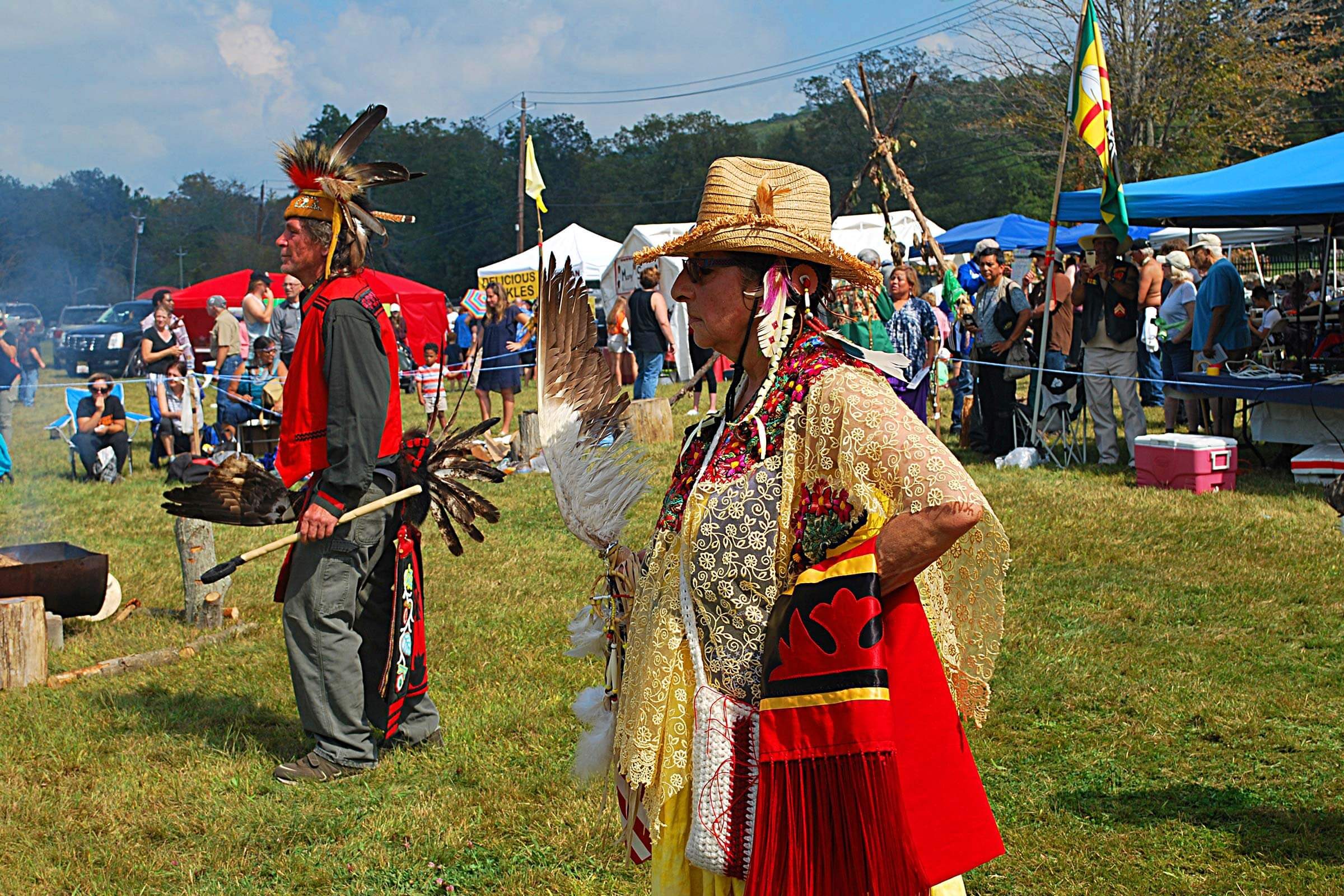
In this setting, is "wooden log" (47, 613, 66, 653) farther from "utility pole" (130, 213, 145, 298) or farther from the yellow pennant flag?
"utility pole" (130, 213, 145, 298)

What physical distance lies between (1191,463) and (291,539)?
7045mm

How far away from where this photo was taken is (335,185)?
4195 millimetres

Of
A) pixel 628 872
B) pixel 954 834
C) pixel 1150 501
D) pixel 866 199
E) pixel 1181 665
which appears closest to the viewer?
pixel 954 834

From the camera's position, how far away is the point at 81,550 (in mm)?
6438

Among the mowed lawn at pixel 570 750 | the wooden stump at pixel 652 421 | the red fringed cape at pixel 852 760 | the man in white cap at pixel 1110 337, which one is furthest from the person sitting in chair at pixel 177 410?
the red fringed cape at pixel 852 760

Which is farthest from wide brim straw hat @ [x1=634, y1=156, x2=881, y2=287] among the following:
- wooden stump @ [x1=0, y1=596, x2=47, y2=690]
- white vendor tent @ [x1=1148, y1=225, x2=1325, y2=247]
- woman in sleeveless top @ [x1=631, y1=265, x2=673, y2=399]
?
white vendor tent @ [x1=1148, y1=225, x2=1325, y2=247]

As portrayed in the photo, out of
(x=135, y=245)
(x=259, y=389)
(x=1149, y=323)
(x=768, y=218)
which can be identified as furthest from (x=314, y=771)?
(x=135, y=245)

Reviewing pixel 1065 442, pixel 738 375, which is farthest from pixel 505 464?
pixel 738 375

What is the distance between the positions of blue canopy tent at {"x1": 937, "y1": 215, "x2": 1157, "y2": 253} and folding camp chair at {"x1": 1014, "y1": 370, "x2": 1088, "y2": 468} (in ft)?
27.5

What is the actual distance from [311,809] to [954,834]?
9.43 ft

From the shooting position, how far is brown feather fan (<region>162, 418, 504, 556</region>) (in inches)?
175

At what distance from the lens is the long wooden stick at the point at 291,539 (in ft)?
13.1

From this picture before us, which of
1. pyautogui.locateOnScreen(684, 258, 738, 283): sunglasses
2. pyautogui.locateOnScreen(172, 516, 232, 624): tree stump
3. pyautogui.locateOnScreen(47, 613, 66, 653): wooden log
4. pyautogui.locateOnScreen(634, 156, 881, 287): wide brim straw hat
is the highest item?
pyautogui.locateOnScreen(634, 156, 881, 287): wide brim straw hat

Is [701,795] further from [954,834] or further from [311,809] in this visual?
[311,809]
